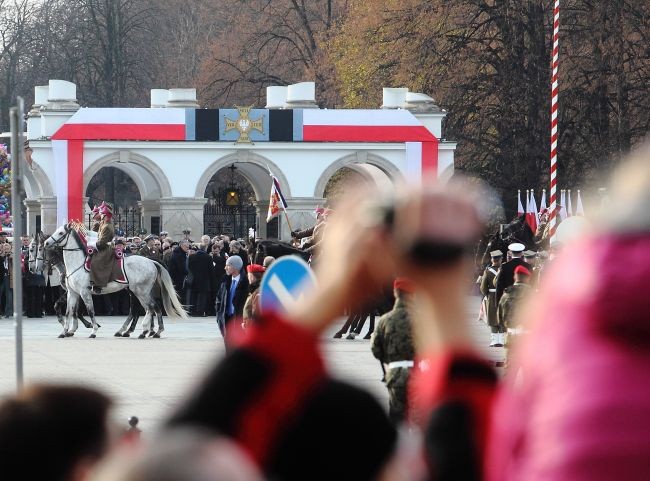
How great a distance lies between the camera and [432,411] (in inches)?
121

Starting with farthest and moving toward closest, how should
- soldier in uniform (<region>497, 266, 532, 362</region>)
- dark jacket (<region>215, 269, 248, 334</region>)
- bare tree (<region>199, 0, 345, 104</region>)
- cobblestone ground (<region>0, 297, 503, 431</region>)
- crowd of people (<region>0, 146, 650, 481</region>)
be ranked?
1. bare tree (<region>199, 0, 345, 104</region>)
2. dark jacket (<region>215, 269, 248, 334</region>)
3. soldier in uniform (<region>497, 266, 532, 362</region>)
4. cobblestone ground (<region>0, 297, 503, 431</region>)
5. crowd of people (<region>0, 146, 650, 481</region>)

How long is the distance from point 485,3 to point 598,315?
4057cm

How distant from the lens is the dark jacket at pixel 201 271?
104 ft

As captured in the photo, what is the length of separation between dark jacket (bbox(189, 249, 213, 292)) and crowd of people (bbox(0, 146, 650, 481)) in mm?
28529

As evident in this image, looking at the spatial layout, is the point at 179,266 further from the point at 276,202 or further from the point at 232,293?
the point at 232,293

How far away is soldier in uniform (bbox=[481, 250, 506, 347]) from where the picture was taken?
22.6 meters

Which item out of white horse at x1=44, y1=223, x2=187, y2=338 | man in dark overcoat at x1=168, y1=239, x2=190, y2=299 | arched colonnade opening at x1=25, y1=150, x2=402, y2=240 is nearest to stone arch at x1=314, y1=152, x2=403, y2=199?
arched colonnade opening at x1=25, y1=150, x2=402, y2=240

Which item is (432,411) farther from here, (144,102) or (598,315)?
(144,102)

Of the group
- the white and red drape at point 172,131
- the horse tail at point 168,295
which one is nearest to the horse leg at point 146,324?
the horse tail at point 168,295

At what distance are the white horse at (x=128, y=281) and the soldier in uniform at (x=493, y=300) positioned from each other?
4.39 m

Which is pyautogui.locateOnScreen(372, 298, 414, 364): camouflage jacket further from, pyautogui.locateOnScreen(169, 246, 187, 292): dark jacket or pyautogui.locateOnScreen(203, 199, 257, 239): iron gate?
pyautogui.locateOnScreen(203, 199, 257, 239): iron gate

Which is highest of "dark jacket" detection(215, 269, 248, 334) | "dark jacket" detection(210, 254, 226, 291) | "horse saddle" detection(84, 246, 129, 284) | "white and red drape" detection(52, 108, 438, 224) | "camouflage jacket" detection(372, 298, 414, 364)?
"white and red drape" detection(52, 108, 438, 224)

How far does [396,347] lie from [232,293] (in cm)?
961

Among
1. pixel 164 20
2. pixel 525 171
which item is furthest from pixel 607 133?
pixel 164 20
